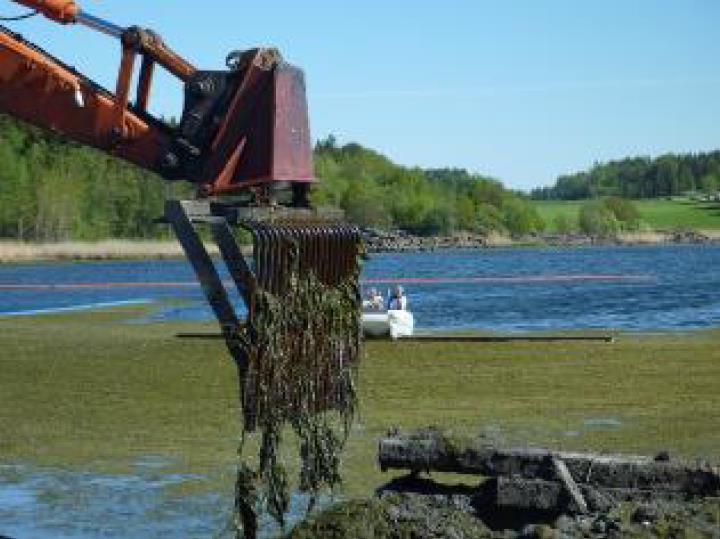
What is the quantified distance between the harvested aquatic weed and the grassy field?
105 inches

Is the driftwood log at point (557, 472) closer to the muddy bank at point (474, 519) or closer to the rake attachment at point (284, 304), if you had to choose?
the muddy bank at point (474, 519)

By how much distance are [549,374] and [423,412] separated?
5.56 metres

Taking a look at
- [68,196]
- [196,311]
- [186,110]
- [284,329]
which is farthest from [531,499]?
[68,196]

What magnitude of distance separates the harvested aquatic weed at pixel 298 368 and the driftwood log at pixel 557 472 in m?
0.66

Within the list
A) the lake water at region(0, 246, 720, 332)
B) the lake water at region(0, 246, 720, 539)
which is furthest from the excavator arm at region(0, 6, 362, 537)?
the lake water at region(0, 246, 720, 332)

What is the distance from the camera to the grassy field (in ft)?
57.7

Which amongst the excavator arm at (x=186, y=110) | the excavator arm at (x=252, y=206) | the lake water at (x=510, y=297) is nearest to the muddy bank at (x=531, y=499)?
the excavator arm at (x=252, y=206)

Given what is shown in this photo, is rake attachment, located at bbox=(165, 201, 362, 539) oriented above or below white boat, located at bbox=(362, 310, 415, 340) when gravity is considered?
above

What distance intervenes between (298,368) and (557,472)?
2.12 metres

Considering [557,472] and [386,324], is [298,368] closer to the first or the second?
[557,472]

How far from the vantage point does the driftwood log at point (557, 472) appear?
11.3 m

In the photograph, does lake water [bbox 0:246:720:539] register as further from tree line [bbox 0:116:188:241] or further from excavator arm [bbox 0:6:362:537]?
tree line [bbox 0:116:188:241]

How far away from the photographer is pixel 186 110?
1204 centimetres

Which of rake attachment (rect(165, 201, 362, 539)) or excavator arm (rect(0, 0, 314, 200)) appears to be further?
excavator arm (rect(0, 0, 314, 200))
